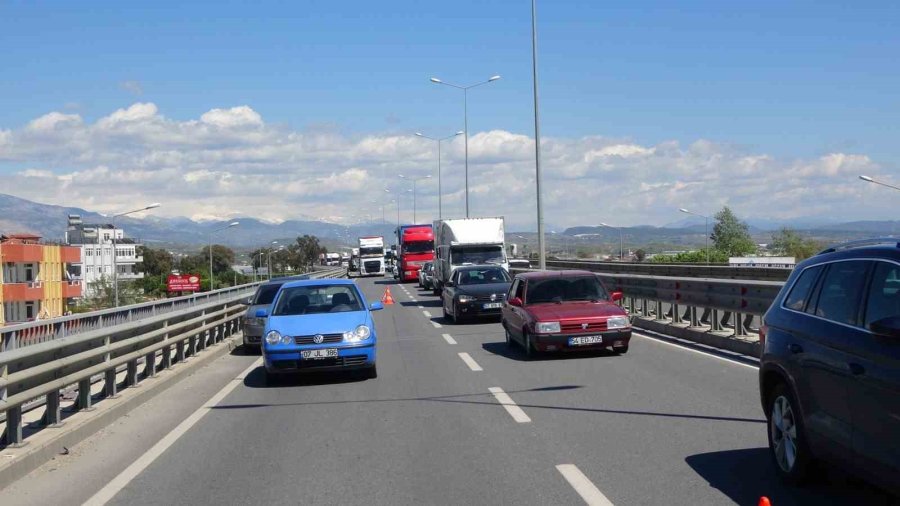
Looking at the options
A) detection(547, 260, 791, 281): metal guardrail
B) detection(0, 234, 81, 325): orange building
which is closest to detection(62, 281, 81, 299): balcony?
detection(0, 234, 81, 325): orange building

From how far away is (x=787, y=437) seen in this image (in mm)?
6641

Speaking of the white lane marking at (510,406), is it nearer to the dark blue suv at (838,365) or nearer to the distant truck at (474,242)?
the dark blue suv at (838,365)

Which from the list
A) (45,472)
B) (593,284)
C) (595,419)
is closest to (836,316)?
(595,419)

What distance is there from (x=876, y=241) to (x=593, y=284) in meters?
10.3

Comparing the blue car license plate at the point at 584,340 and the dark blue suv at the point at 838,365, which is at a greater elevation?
the dark blue suv at the point at 838,365

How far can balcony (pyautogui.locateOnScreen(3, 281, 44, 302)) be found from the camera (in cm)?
6150

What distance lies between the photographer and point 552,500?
251 inches

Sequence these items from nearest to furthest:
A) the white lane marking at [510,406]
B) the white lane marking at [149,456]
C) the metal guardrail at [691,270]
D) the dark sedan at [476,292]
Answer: the white lane marking at [149,456]
the white lane marking at [510,406]
the dark sedan at [476,292]
the metal guardrail at [691,270]

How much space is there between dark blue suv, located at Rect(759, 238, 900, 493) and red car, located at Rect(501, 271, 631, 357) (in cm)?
760

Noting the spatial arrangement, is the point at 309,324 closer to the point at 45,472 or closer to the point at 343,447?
the point at 343,447

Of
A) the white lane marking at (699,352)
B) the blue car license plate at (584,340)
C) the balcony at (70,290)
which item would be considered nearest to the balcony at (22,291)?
the balcony at (70,290)

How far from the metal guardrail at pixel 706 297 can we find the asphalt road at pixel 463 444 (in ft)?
4.70

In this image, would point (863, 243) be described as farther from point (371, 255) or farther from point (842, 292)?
point (371, 255)

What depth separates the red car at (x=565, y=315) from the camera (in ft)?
48.7
